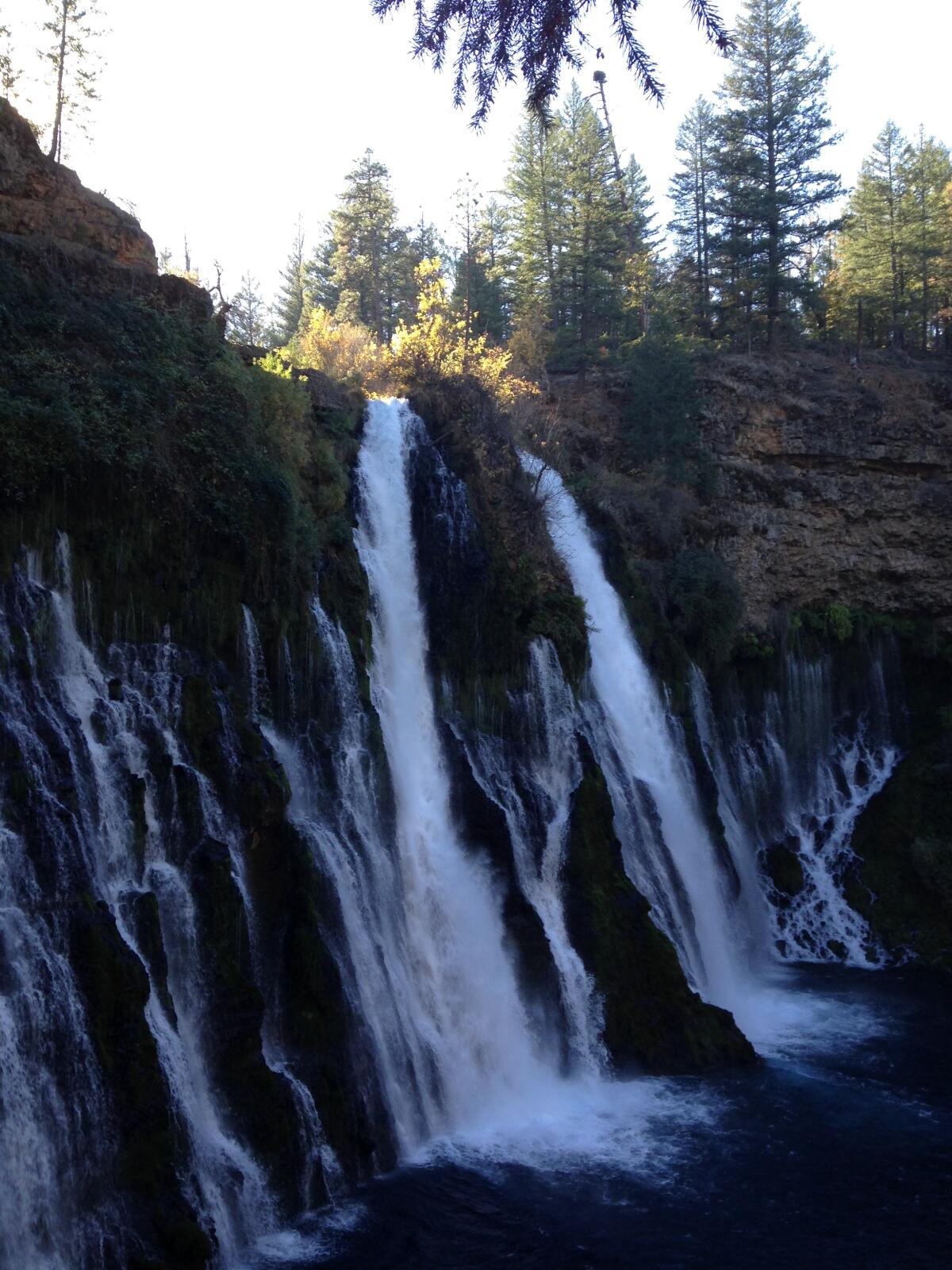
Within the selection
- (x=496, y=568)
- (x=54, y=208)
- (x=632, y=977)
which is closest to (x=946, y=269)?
(x=496, y=568)

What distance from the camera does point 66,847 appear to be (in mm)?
10781

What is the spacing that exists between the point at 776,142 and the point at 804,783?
2260 centimetres

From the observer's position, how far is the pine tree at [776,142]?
3503 cm

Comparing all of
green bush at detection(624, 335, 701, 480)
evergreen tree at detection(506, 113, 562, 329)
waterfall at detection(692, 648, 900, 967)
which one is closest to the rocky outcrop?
waterfall at detection(692, 648, 900, 967)

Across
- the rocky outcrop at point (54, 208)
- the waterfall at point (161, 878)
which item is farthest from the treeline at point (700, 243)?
the waterfall at point (161, 878)

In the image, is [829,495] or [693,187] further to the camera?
[693,187]

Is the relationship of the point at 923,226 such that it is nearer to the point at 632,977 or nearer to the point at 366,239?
the point at 366,239

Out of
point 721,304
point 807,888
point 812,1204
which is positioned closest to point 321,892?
point 812,1204

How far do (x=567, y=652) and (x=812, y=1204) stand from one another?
32.0 ft

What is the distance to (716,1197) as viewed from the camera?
480 inches

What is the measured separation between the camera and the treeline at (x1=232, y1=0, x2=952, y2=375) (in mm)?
35406

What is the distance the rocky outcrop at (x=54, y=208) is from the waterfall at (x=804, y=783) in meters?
14.1

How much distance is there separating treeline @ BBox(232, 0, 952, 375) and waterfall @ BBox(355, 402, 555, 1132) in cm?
1519

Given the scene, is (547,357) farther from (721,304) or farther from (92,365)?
(92,365)
